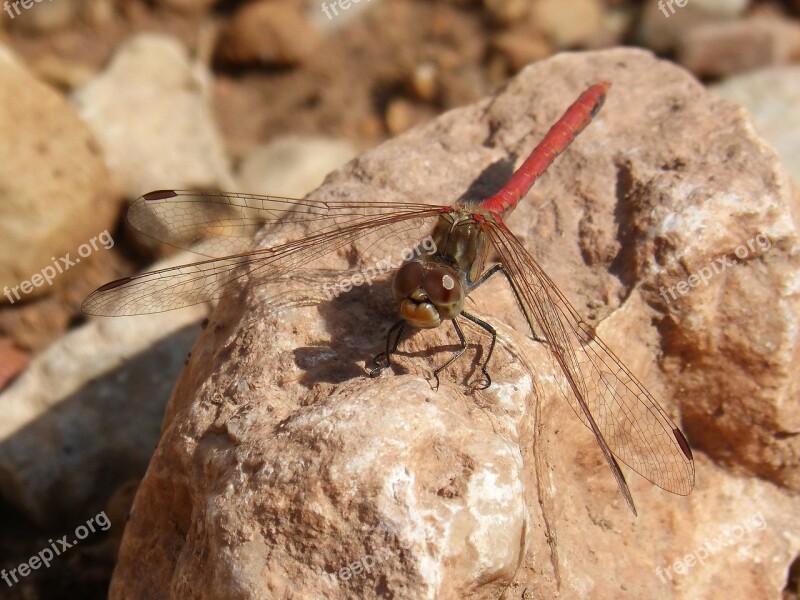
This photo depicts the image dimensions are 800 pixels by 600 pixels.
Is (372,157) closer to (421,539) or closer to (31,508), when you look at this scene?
(421,539)

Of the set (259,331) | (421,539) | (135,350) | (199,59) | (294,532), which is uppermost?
(199,59)

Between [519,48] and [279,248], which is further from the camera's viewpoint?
[519,48]

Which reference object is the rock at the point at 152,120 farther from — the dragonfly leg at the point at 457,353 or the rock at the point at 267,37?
the dragonfly leg at the point at 457,353

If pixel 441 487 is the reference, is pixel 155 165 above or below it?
above

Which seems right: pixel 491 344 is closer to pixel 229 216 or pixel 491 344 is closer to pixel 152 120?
pixel 229 216

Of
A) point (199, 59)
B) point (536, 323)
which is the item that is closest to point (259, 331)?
point (536, 323)

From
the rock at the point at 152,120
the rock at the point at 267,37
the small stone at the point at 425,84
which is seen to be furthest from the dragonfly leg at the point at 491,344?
the rock at the point at 267,37

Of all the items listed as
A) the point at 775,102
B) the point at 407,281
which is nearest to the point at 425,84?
the point at 775,102
